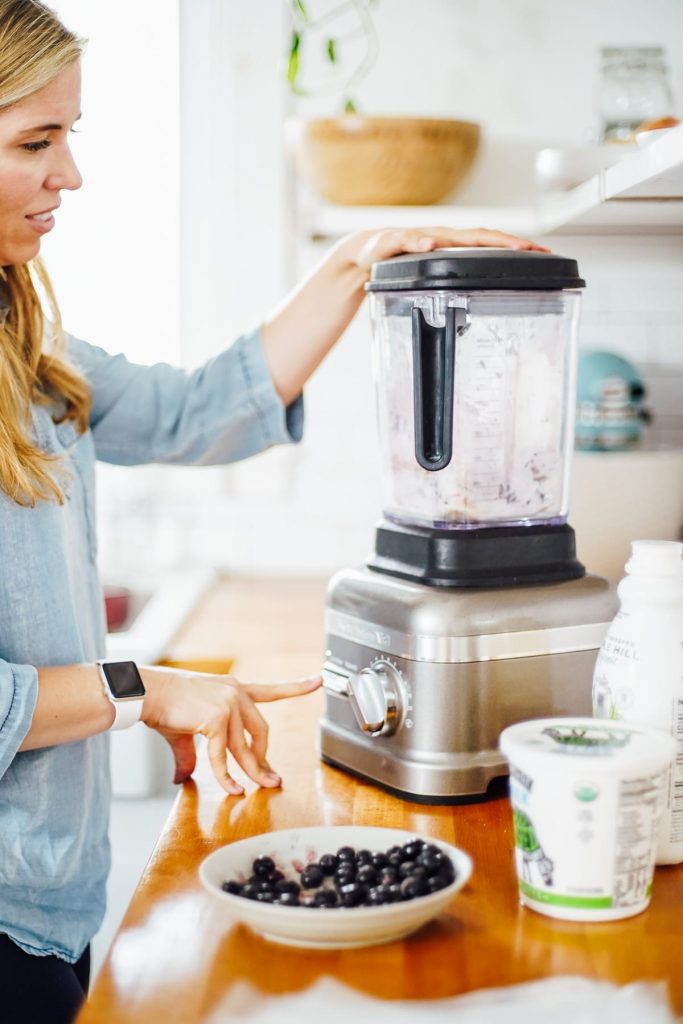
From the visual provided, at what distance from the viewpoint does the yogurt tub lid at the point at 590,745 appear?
862 millimetres

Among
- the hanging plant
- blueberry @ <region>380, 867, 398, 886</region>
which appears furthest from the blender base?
the hanging plant

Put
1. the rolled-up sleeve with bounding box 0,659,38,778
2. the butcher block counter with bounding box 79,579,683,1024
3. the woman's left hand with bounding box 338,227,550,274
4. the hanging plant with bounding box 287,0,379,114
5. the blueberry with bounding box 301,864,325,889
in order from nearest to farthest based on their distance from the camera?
the butcher block counter with bounding box 79,579,683,1024 → the blueberry with bounding box 301,864,325,889 → the rolled-up sleeve with bounding box 0,659,38,778 → the woman's left hand with bounding box 338,227,550,274 → the hanging plant with bounding box 287,0,379,114

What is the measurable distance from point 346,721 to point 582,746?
0.37 metres

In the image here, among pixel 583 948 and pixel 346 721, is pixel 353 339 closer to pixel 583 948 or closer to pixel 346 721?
pixel 346 721

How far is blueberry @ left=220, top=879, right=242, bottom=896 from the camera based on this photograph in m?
0.89

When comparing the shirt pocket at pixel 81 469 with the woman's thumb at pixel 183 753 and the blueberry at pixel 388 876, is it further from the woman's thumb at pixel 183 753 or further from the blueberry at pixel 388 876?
the blueberry at pixel 388 876

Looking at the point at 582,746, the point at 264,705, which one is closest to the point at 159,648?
the point at 264,705

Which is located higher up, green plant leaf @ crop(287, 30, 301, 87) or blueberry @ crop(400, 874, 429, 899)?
green plant leaf @ crop(287, 30, 301, 87)

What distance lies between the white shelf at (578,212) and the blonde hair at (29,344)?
600 mm

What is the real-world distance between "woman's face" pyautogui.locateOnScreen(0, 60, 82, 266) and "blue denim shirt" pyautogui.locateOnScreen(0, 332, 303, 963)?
0.61 ft

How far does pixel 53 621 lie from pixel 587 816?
1.86 ft

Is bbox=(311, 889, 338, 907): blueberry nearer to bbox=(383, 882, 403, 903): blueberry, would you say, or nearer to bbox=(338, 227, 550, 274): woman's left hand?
bbox=(383, 882, 403, 903): blueberry

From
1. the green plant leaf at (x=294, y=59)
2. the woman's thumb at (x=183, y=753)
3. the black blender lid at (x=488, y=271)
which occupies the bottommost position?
the woman's thumb at (x=183, y=753)

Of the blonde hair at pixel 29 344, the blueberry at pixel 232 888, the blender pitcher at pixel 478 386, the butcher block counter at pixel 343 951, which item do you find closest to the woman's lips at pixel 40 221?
the blonde hair at pixel 29 344
